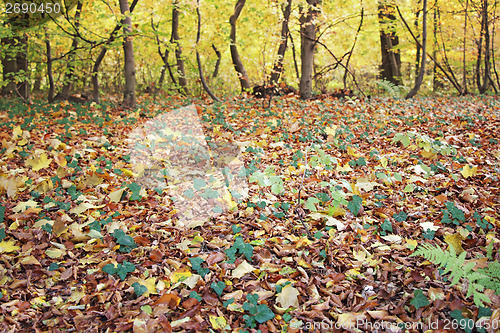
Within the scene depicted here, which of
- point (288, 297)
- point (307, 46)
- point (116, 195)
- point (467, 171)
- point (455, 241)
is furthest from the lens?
point (307, 46)

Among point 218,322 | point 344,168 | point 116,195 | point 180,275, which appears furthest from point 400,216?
point 116,195

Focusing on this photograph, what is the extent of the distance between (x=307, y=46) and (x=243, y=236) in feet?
21.3

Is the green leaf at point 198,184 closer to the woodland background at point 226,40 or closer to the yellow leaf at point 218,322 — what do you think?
the yellow leaf at point 218,322

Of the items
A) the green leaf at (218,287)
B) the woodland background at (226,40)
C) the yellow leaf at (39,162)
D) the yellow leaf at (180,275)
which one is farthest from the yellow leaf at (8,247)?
the woodland background at (226,40)

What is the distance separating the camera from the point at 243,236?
2701 mm

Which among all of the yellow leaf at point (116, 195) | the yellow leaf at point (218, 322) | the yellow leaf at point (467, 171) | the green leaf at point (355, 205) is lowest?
the yellow leaf at point (218, 322)

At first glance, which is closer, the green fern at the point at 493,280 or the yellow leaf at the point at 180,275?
the green fern at the point at 493,280

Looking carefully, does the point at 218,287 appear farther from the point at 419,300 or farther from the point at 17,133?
the point at 17,133

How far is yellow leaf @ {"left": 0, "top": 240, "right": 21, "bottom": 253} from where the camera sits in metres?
2.31

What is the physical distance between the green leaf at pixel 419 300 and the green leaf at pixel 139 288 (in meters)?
1.73

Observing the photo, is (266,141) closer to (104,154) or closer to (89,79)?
(104,154)

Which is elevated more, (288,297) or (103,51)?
(103,51)

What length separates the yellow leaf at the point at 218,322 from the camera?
73.8 inches

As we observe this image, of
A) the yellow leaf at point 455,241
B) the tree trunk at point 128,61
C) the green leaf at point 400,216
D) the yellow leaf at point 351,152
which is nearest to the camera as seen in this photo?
the yellow leaf at point 455,241
